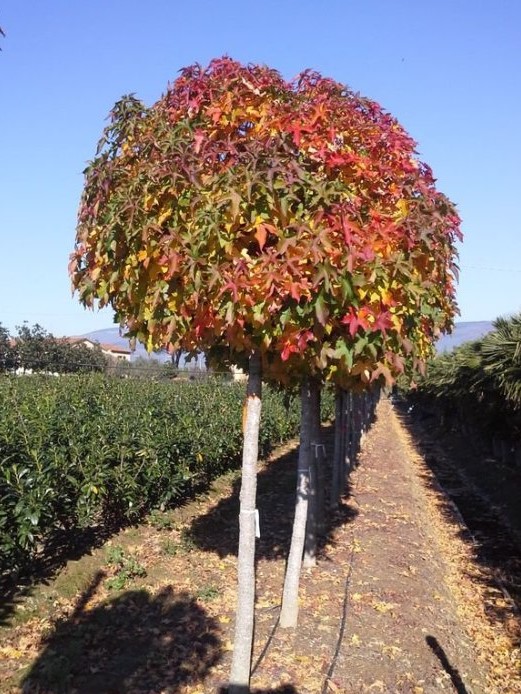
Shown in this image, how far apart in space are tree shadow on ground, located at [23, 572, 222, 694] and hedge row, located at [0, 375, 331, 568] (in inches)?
39.1

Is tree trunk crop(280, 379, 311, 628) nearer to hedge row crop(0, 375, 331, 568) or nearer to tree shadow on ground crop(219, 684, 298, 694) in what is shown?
tree shadow on ground crop(219, 684, 298, 694)

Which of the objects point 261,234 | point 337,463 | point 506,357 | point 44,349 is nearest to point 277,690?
point 261,234

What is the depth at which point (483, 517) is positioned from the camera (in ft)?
49.0

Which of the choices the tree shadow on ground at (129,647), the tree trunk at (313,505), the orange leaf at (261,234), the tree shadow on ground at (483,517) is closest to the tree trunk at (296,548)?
the tree shadow on ground at (129,647)

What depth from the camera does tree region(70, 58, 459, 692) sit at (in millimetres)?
3527

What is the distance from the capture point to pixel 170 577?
24.0ft

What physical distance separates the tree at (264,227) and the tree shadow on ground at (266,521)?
443 cm

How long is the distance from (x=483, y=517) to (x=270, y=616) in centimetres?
1025

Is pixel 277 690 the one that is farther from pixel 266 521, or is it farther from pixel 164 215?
pixel 266 521

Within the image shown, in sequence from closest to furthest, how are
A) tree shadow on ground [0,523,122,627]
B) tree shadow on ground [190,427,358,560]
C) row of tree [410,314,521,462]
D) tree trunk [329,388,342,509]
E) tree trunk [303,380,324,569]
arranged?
1. tree shadow on ground [0,523,122,627]
2. tree trunk [303,380,324,569]
3. tree shadow on ground [190,427,358,560]
4. tree trunk [329,388,342,509]
5. row of tree [410,314,521,462]

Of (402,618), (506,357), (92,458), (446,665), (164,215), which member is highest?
(164,215)

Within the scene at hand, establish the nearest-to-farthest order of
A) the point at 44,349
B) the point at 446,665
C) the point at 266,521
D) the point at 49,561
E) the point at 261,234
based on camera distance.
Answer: the point at 261,234
the point at 446,665
the point at 49,561
the point at 266,521
the point at 44,349

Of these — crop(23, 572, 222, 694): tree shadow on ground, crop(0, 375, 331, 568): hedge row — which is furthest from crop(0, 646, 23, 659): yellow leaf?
crop(0, 375, 331, 568): hedge row

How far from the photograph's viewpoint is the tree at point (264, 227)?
11.6 ft
